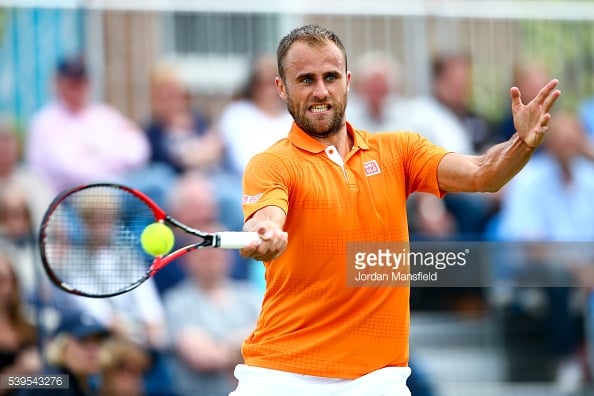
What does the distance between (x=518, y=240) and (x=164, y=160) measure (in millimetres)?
3375

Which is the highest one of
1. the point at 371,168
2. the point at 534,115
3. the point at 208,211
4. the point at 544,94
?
the point at 544,94

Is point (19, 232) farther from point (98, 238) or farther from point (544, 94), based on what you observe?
point (544, 94)

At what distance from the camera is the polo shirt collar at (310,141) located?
6.20 m

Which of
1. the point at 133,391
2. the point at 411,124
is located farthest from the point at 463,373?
the point at 133,391

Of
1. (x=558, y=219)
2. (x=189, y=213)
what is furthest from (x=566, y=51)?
(x=189, y=213)

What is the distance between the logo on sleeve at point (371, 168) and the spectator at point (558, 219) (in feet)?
16.7

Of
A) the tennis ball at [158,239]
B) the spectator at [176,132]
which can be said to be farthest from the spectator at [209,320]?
the tennis ball at [158,239]

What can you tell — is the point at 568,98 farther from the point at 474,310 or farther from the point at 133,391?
the point at 133,391

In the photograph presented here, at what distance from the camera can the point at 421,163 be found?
6301 millimetres

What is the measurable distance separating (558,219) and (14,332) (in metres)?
5.13

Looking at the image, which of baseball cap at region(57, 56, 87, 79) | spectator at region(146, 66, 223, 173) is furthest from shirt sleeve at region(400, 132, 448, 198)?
baseball cap at region(57, 56, 87, 79)

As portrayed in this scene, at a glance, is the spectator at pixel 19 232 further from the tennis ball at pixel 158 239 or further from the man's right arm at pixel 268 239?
the man's right arm at pixel 268 239

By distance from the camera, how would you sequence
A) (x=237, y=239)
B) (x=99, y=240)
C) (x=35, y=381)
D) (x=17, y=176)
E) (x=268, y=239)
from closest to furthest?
1. (x=268, y=239)
2. (x=237, y=239)
3. (x=35, y=381)
4. (x=99, y=240)
5. (x=17, y=176)

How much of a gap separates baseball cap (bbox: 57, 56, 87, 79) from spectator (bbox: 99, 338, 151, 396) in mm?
2580
